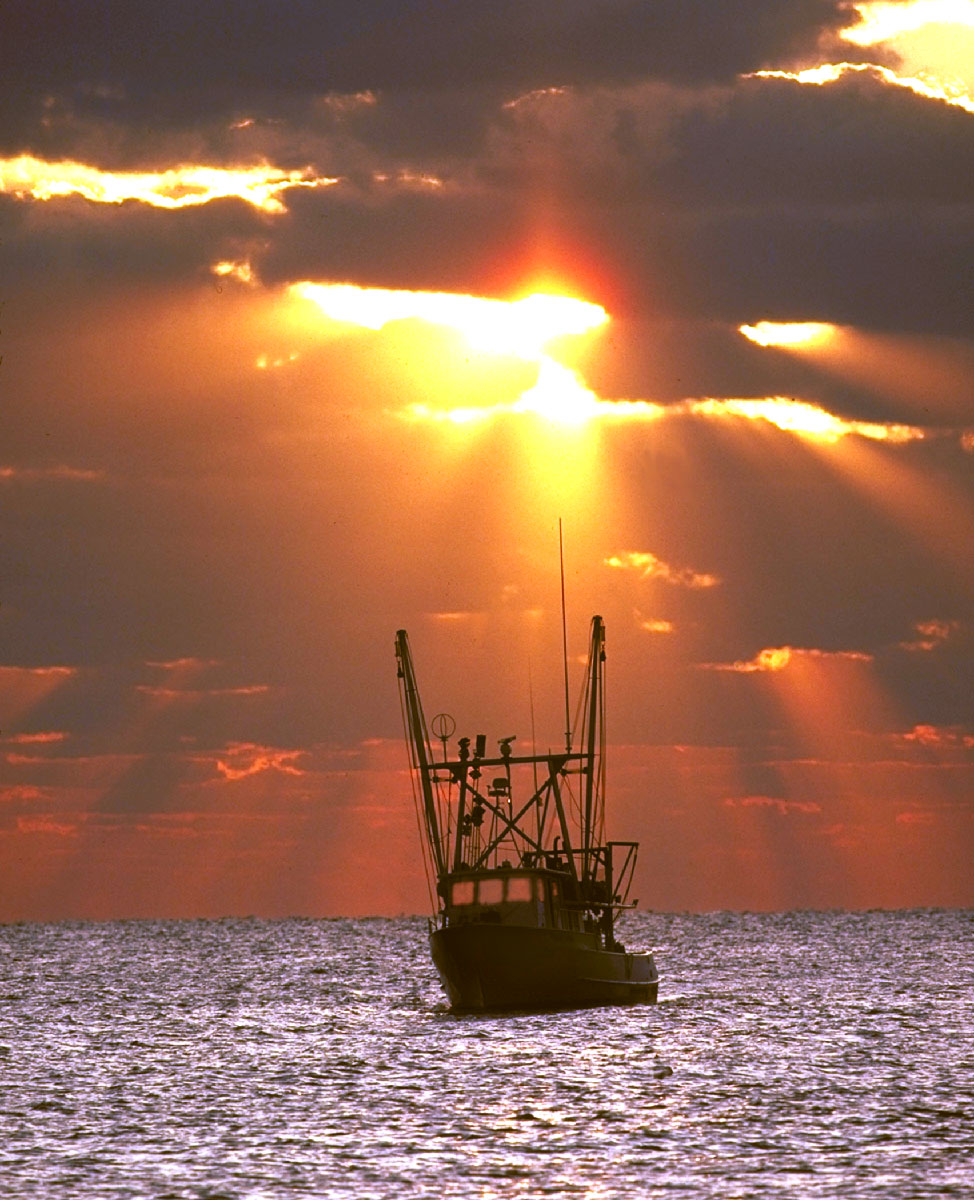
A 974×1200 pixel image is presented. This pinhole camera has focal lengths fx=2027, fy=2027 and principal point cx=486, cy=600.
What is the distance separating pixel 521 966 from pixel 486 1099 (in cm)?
1779

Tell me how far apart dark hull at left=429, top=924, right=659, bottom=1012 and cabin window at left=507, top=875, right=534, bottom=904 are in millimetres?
1159

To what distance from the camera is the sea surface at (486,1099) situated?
4509cm

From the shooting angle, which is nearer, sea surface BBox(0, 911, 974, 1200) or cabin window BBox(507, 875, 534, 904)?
sea surface BBox(0, 911, 974, 1200)

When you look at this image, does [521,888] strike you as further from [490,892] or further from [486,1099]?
[486,1099]

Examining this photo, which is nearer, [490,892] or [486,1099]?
[486,1099]

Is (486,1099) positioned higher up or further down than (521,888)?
further down

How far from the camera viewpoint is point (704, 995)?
120625 millimetres

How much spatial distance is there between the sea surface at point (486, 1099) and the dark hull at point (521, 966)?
1.64 metres

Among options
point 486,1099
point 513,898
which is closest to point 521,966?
point 513,898

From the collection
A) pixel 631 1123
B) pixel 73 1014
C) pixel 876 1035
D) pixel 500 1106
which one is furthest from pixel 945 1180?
pixel 73 1014

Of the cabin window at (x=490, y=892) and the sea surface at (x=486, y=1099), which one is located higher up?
the cabin window at (x=490, y=892)

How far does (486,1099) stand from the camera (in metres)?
61.0

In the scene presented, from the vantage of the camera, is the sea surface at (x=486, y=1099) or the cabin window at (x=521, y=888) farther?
the cabin window at (x=521, y=888)

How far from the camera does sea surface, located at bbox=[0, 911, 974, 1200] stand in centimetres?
4509
